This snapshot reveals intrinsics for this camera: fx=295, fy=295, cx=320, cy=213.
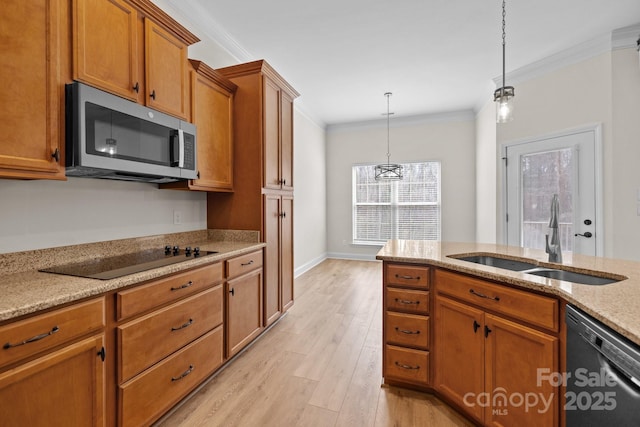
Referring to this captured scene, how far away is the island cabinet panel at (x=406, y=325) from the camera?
1.93m

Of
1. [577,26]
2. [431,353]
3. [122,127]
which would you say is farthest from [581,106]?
[122,127]

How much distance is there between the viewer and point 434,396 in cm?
196

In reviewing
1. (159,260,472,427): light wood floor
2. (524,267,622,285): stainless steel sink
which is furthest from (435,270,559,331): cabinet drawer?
(159,260,472,427): light wood floor

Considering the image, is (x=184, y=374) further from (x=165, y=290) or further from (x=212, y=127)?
(x=212, y=127)

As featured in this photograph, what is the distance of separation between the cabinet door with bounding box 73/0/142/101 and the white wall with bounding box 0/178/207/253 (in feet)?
2.16

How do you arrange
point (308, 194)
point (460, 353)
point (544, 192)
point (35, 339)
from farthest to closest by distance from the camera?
point (308, 194)
point (544, 192)
point (460, 353)
point (35, 339)

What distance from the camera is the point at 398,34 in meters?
3.13

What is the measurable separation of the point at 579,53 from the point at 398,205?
358 centimetres

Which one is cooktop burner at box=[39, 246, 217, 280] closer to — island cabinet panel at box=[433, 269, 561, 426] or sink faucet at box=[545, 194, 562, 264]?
island cabinet panel at box=[433, 269, 561, 426]

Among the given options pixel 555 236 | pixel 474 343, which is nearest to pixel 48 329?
pixel 474 343

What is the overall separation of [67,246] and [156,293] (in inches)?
27.0

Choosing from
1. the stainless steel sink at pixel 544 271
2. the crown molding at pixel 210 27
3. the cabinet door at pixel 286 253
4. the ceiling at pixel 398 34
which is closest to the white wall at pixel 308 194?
the ceiling at pixel 398 34

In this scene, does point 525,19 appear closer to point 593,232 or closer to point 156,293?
point 593,232

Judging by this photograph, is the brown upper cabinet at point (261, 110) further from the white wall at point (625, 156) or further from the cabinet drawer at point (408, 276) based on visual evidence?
the white wall at point (625, 156)
